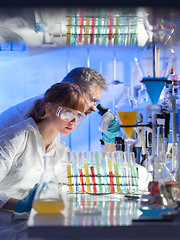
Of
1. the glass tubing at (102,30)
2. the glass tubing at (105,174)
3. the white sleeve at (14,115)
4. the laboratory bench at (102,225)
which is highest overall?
the glass tubing at (102,30)

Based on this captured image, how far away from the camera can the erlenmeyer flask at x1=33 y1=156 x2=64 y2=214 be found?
1.41 meters

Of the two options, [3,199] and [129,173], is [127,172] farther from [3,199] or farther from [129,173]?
[3,199]

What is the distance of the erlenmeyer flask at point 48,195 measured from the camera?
1405 millimetres

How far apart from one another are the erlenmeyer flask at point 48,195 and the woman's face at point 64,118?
104 centimetres

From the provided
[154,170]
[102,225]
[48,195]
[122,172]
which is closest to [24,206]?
[122,172]

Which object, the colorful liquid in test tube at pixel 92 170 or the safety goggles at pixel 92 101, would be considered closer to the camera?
the colorful liquid in test tube at pixel 92 170

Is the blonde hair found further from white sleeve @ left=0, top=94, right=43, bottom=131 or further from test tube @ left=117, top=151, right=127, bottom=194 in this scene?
test tube @ left=117, top=151, right=127, bottom=194

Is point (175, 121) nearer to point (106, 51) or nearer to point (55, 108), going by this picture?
point (55, 108)

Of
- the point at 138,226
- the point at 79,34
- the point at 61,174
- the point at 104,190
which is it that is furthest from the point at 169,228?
the point at 61,174

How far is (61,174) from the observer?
2637mm

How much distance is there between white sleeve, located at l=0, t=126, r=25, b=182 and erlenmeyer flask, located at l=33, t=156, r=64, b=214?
0.98m

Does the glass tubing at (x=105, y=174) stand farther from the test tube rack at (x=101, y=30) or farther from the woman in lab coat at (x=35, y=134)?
the test tube rack at (x=101, y=30)


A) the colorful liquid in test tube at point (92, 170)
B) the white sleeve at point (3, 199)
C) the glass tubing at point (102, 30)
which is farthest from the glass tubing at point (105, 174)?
the glass tubing at point (102, 30)

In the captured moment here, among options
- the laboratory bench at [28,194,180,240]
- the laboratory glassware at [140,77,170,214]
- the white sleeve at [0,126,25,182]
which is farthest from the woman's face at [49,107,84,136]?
the laboratory bench at [28,194,180,240]
